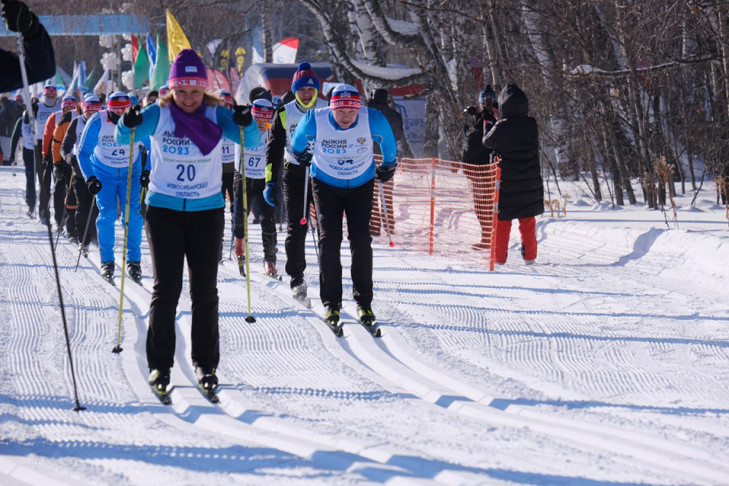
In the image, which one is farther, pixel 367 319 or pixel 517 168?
pixel 517 168

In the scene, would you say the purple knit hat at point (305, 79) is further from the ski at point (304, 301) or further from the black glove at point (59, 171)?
the black glove at point (59, 171)

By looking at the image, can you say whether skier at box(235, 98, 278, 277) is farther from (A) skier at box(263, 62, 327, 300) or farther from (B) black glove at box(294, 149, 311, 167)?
(B) black glove at box(294, 149, 311, 167)

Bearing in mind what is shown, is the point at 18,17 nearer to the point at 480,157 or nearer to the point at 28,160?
the point at 480,157

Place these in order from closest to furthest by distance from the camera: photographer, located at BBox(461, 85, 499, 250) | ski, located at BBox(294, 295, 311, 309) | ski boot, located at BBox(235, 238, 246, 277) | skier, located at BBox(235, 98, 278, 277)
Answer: ski, located at BBox(294, 295, 311, 309) < skier, located at BBox(235, 98, 278, 277) < ski boot, located at BBox(235, 238, 246, 277) < photographer, located at BBox(461, 85, 499, 250)

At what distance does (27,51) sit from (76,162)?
22.0 ft

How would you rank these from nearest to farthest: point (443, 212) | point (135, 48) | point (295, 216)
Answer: point (295, 216), point (443, 212), point (135, 48)

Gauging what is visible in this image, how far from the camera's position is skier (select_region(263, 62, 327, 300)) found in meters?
8.04

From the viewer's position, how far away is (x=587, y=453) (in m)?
4.07

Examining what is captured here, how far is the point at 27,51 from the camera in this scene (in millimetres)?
4570

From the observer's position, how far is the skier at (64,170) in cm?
1160

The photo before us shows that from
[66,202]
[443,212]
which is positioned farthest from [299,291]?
[443,212]

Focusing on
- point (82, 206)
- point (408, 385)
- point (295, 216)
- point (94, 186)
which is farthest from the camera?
point (82, 206)

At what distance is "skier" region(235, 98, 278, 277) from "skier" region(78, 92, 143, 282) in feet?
3.35

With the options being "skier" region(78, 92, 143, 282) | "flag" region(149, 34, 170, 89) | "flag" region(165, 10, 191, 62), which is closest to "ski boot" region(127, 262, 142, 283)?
"skier" region(78, 92, 143, 282)
